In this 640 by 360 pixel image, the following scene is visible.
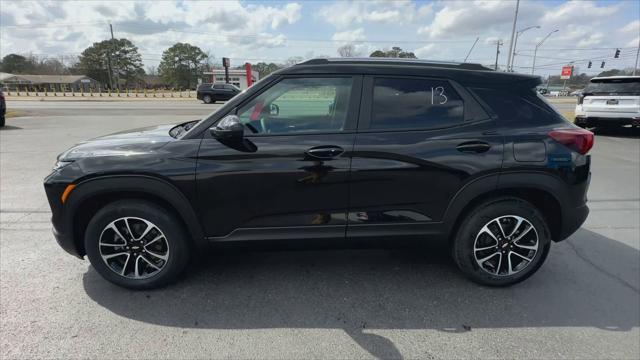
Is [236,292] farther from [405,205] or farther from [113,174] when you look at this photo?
[405,205]

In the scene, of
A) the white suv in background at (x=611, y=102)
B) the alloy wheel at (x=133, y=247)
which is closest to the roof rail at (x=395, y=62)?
the alloy wheel at (x=133, y=247)

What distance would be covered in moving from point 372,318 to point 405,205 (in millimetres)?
887

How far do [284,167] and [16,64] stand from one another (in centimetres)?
12057

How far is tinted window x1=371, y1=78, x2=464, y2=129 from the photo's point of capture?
294 cm

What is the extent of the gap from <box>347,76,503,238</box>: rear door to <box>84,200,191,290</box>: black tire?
137cm

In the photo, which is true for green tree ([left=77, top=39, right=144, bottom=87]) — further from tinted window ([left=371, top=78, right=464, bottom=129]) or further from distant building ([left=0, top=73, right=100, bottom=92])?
tinted window ([left=371, top=78, right=464, bottom=129])

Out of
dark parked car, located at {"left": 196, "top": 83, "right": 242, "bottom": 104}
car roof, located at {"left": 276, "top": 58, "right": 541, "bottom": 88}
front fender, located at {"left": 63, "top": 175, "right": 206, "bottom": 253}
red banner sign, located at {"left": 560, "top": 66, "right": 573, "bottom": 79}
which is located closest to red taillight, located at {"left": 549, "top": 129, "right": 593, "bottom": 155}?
car roof, located at {"left": 276, "top": 58, "right": 541, "bottom": 88}

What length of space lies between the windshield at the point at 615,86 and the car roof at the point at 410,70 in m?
10.0

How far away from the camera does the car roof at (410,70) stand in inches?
117

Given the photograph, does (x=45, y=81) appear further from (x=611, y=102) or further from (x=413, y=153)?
(x=413, y=153)

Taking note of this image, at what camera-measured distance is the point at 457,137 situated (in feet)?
9.54

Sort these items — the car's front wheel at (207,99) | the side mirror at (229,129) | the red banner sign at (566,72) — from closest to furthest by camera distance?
the side mirror at (229,129), the car's front wheel at (207,99), the red banner sign at (566,72)

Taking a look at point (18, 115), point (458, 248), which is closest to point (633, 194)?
point (458, 248)

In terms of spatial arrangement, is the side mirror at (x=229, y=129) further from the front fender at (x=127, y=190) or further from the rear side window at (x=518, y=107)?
the rear side window at (x=518, y=107)
